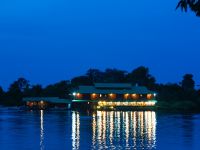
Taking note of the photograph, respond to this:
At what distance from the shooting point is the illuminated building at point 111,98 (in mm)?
117188

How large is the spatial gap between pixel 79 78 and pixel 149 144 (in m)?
118

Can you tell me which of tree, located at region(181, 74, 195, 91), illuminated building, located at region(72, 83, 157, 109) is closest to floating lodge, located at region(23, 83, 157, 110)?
illuminated building, located at region(72, 83, 157, 109)

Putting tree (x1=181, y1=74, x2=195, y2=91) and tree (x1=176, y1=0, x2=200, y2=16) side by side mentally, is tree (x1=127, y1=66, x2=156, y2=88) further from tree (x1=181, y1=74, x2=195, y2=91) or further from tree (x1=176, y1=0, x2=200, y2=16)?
tree (x1=176, y1=0, x2=200, y2=16)

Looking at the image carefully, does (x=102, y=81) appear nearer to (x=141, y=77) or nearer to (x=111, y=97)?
(x=141, y=77)

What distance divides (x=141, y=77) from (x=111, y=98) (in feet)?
93.2

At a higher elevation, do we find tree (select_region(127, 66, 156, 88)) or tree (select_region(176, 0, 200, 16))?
tree (select_region(127, 66, 156, 88))

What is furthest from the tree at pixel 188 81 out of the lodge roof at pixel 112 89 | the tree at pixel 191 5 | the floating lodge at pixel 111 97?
the tree at pixel 191 5

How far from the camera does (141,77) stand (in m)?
145

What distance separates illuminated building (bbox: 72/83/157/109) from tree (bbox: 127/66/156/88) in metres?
22.8

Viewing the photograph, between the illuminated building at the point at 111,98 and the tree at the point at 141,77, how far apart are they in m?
22.8

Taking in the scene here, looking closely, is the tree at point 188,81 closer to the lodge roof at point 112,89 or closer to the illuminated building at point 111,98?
the lodge roof at point 112,89

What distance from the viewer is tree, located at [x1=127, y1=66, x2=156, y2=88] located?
143 m

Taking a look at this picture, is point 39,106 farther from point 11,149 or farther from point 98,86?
point 11,149

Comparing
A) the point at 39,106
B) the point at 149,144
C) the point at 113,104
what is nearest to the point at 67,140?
the point at 149,144
